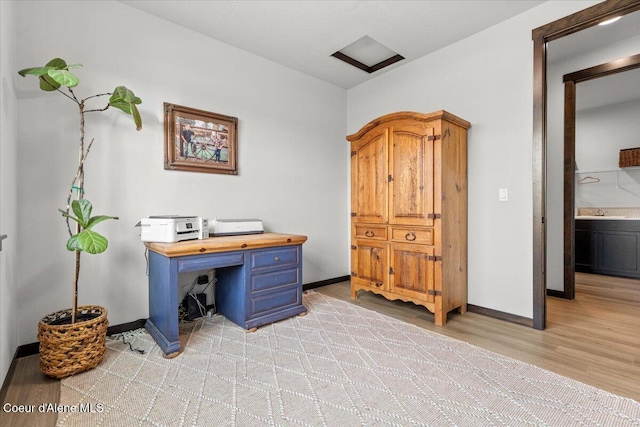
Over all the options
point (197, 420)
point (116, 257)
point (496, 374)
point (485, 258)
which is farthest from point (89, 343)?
point (485, 258)

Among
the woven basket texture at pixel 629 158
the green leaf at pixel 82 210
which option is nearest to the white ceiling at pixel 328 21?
the green leaf at pixel 82 210

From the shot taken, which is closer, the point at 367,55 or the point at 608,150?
the point at 367,55

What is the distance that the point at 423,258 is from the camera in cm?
261

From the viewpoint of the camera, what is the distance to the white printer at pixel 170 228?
2.18 metres

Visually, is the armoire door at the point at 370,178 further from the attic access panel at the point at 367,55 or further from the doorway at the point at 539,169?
the doorway at the point at 539,169

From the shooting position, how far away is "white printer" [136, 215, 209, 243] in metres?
2.18

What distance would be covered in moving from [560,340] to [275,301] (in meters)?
2.21

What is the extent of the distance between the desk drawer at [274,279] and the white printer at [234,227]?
516 millimetres

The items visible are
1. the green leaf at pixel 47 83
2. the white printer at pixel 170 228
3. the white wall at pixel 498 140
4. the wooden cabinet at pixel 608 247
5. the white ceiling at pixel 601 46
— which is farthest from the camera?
A: the wooden cabinet at pixel 608 247

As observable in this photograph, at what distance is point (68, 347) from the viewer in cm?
169

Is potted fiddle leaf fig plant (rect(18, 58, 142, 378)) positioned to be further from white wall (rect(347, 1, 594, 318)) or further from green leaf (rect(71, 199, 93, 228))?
white wall (rect(347, 1, 594, 318))

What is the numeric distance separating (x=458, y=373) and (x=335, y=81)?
350 cm

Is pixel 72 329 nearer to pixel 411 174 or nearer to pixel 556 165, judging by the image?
pixel 411 174

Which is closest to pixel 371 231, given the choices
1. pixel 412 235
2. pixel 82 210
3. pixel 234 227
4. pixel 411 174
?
pixel 412 235
